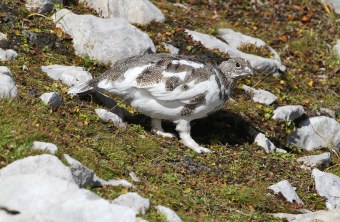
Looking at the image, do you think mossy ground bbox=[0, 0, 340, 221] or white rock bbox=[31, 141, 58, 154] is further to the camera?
mossy ground bbox=[0, 0, 340, 221]

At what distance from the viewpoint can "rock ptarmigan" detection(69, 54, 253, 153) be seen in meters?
8.29

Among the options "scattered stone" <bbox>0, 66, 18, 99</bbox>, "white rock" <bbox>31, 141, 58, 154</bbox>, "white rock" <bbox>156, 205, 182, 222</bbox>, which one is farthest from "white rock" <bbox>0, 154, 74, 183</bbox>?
"scattered stone" <bbox>0, 66, 18, 99</bbox>

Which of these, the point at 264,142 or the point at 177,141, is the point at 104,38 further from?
the point at 264,142

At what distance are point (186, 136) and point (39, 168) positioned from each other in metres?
3.05

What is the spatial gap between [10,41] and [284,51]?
5.78m

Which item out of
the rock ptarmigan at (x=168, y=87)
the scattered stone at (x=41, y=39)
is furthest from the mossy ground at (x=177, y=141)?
the rock ptarmigan at (x=168, y=87)

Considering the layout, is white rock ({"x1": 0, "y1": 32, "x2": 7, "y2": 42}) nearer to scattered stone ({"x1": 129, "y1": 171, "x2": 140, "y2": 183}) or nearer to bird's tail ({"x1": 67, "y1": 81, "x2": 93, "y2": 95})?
bird's tail ({"x1": 67, "y1": 81, "x2": 93, "y2": 95})

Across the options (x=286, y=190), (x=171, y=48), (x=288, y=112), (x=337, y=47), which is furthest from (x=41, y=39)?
(x=337, y=47)

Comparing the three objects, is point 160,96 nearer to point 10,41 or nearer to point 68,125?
point 68,125

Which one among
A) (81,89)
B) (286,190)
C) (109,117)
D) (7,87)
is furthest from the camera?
(81,89)

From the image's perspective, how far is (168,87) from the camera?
827 centimetres

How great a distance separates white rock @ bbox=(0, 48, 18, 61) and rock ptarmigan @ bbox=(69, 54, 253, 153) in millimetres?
1186

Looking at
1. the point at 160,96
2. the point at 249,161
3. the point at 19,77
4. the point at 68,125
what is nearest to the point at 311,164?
the point at 249,161

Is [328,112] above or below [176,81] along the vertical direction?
below
